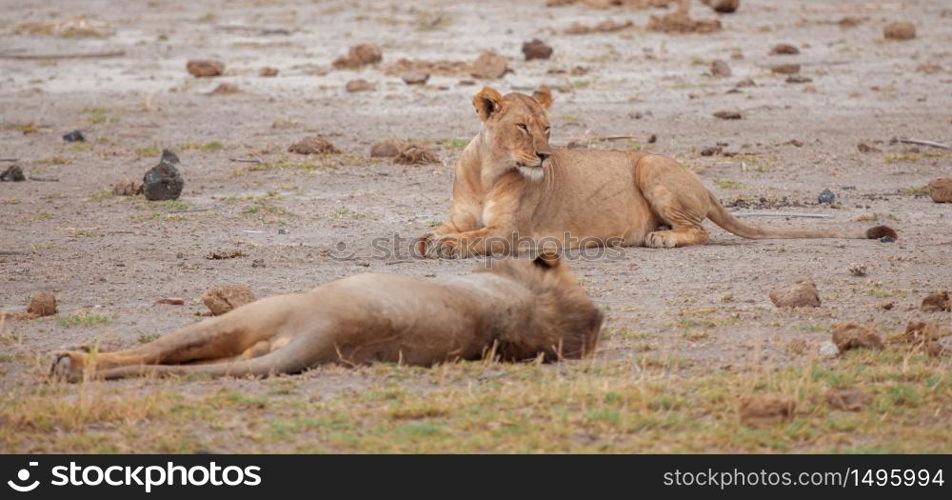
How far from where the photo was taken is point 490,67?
57.0 feet

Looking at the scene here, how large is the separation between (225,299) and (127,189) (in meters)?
4.54

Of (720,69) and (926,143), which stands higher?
(926,143)

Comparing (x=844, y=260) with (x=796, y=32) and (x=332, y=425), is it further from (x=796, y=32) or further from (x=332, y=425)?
(x=796, y=32)

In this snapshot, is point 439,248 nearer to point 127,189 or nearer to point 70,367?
point 127,189

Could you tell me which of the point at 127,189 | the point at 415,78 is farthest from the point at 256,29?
the point at 127,189

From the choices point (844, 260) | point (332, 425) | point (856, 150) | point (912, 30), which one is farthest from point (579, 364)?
point (912, 30)

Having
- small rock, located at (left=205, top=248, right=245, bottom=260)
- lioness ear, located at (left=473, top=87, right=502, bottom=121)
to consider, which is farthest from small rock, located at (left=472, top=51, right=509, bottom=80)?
small rock, located at (left=205, top=248, right=245, bottom=260)

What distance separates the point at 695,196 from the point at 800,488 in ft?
17.7

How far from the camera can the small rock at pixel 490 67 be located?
683 inches

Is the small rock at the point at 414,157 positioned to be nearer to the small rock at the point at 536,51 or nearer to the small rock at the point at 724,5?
the small rock at the point at 536,51

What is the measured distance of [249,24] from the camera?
2264 centimetres

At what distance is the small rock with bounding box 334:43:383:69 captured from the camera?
1844 centimetres

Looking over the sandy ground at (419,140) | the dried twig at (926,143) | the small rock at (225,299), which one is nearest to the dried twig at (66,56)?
the sandy ground at (419,140)

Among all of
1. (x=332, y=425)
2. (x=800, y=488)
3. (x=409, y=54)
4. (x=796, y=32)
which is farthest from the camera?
(x=796, y=32)
